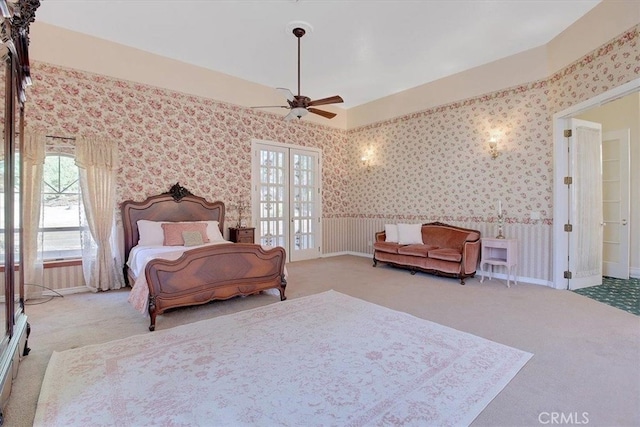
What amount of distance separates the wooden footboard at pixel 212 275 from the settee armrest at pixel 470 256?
9.41ft

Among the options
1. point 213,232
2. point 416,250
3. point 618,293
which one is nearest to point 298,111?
point 213,232

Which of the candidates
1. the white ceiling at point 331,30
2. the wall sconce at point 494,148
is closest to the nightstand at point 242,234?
the white ceiling at point 331,30

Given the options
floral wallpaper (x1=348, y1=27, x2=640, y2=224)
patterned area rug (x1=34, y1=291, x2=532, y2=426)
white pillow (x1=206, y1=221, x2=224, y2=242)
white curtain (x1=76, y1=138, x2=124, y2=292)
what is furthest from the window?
floral wallpaper (x1=348, y1=27, x2=640, y2=224)

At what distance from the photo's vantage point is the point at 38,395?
200cm

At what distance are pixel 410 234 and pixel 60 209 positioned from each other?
5709mm

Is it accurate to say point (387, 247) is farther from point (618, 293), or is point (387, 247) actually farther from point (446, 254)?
point (618, 293)

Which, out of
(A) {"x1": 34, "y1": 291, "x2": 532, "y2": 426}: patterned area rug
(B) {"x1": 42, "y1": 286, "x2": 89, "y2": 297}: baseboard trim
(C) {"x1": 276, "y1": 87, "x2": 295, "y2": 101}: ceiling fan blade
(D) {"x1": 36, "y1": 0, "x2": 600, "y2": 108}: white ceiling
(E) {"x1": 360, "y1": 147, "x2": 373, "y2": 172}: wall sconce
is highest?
(D) {"x1": 36, "y1": 0, "x2": 600, "y2": 108}: white ceiling

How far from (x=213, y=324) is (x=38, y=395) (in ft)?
4.48

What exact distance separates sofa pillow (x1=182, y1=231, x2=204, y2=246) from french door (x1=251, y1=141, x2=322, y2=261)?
1.65m

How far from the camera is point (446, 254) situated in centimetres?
496

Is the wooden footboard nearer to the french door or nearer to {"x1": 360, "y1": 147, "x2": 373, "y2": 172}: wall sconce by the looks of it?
the french door

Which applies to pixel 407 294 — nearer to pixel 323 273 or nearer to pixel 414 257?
pixel 414 257

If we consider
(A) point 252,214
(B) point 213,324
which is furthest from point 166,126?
(B) point 213,324

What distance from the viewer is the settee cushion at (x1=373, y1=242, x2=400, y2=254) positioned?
580cm
